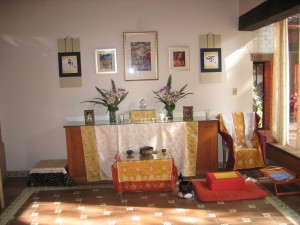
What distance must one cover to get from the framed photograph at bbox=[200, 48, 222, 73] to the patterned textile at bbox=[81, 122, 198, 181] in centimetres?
111

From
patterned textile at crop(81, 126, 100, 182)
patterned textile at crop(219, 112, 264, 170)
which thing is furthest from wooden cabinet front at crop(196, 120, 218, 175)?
patterned textile at crop(81, 126, 100, 182)

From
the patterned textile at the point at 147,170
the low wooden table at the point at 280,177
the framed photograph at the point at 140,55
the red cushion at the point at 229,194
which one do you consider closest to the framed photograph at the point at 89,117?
the framed photograph at the point at 140,55

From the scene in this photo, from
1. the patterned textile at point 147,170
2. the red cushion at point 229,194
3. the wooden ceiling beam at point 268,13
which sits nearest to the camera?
the wooden ceiling beam at point 268,13

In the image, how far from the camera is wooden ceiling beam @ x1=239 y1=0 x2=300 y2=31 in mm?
3794

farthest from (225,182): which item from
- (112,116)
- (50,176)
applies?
(50,176)

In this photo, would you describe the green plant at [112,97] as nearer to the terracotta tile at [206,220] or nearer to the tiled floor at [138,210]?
the tiled floor at [138,210]

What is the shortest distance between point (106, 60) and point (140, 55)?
0.60 meters

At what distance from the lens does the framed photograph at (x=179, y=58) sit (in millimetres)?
5426

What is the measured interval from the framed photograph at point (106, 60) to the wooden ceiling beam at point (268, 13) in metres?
2.29

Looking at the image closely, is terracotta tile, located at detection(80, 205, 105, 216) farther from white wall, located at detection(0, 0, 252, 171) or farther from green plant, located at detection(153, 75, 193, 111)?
green plant, located at detection(153, 75, 193, 111)

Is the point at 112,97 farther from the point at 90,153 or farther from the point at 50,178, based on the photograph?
the point at 50,178

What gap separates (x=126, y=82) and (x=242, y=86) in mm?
2122

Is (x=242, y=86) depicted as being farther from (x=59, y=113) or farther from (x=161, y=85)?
(x=59, y=113)

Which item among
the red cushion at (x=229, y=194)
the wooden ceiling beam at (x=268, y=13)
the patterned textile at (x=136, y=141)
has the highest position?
the wooden ceiling beam at (x=268, y=13)
